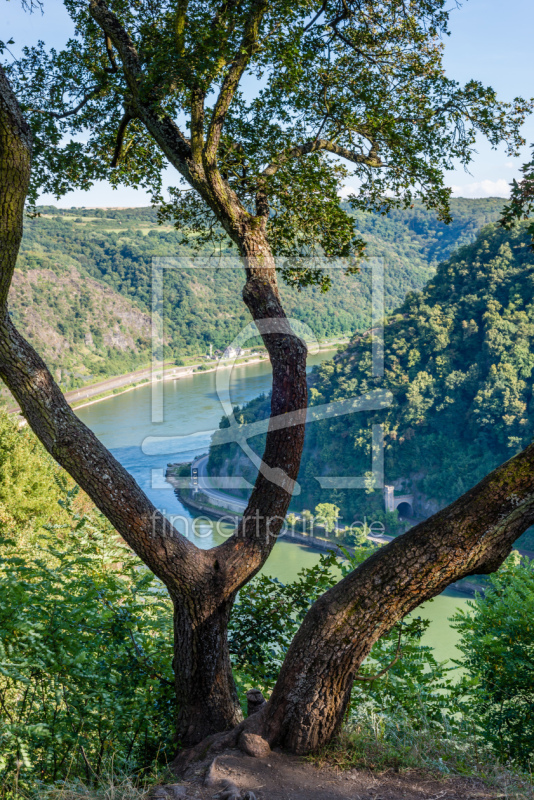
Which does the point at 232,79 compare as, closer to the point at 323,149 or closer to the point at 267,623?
the point at 323,149

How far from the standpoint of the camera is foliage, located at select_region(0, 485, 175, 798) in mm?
2114

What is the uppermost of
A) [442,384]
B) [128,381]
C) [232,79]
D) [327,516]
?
[232,79]

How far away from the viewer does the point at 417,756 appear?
2133 mm

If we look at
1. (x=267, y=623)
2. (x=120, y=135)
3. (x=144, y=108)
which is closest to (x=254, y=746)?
(x=267, y=623)

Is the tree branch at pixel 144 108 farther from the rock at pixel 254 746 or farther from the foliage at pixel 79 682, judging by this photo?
the rock at pixel 254 746

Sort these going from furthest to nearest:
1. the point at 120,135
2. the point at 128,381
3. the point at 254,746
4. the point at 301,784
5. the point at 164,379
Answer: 1. the point at 128,381
2. the point at 164,379
3. the point at 120,135
4. the point at 254,746
5. the point at 301,784

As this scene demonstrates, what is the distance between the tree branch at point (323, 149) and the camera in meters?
3.11

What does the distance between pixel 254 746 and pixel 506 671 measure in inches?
53.0

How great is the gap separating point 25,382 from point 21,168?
770 mm

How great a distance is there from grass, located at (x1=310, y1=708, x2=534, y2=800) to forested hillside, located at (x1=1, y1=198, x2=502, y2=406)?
3573 cm

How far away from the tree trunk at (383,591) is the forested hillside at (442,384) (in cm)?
2588

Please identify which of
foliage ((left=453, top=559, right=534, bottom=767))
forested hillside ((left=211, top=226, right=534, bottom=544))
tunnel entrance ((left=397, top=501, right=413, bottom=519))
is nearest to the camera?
foliage ((left=453, top=559, right=534, bottom=767))

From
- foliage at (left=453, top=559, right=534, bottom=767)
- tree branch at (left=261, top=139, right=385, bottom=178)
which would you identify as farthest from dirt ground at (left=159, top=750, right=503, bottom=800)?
tree branch at (left=261, top=139, right=385, bottom=178)

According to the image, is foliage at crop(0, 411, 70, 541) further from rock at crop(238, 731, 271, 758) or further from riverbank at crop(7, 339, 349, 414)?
riverbank at crop(7, 339, 349, 414)
